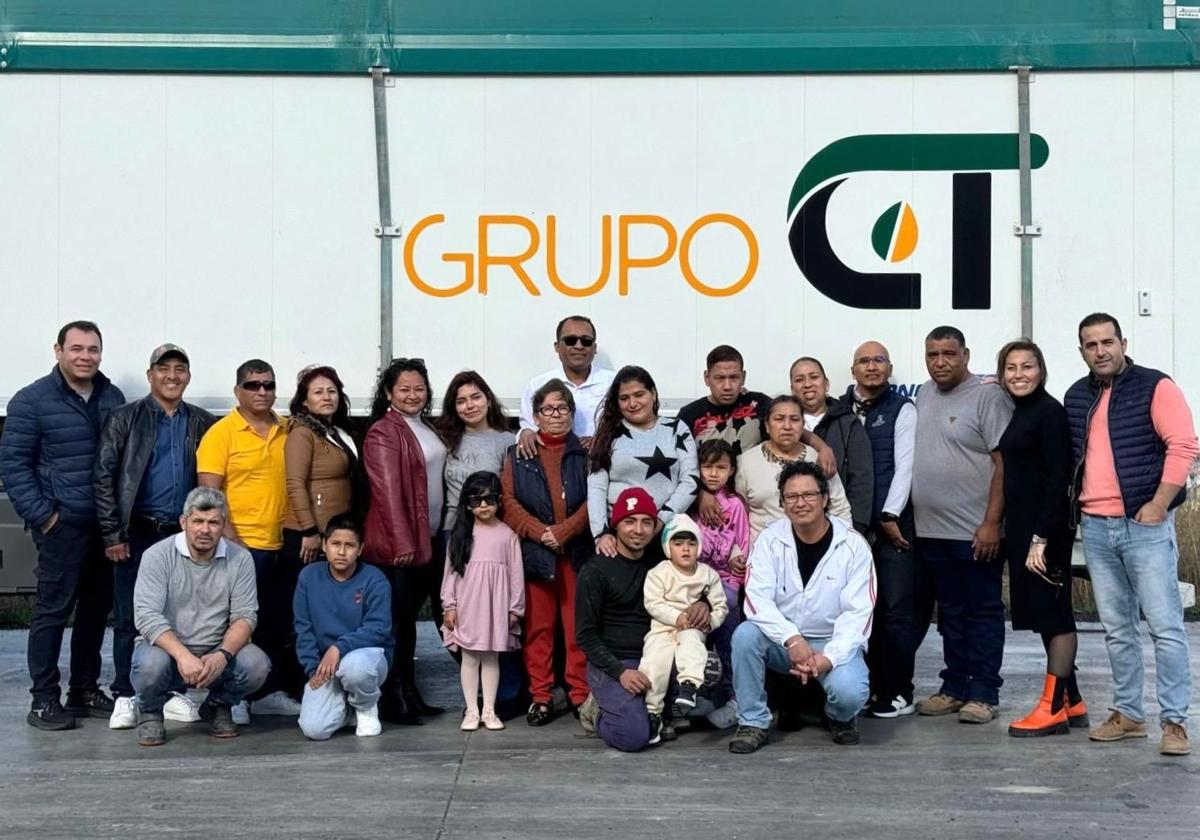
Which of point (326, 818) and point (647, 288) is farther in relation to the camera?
point (647, 288)

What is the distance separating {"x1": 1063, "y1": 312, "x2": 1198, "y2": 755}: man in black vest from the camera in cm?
596

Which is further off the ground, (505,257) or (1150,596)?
(505,257)

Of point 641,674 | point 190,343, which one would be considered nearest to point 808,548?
point 641,674

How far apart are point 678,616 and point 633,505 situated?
0.51 meters

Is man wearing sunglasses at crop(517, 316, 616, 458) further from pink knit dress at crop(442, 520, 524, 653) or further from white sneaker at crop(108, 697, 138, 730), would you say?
white sneaker at crop(108, 697, 138, 730)

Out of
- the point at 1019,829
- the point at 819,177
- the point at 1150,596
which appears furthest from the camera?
the point at 819,177

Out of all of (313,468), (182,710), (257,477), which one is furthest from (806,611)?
(182,710)

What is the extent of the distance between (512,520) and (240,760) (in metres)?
1.59

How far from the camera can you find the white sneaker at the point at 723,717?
6.52 m

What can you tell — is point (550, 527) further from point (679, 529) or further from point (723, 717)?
point (723, 717)

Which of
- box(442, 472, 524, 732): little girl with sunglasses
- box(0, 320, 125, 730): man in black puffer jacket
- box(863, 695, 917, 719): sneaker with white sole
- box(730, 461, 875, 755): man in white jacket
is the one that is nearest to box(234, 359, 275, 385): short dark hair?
box(0, 320, 125, 730): man in black puffer jacket

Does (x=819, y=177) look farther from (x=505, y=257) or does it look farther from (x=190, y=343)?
(x=190, y=343)

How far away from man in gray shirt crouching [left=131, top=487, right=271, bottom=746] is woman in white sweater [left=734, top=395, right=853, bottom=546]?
7.27 feet

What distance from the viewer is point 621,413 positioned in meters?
6.83
